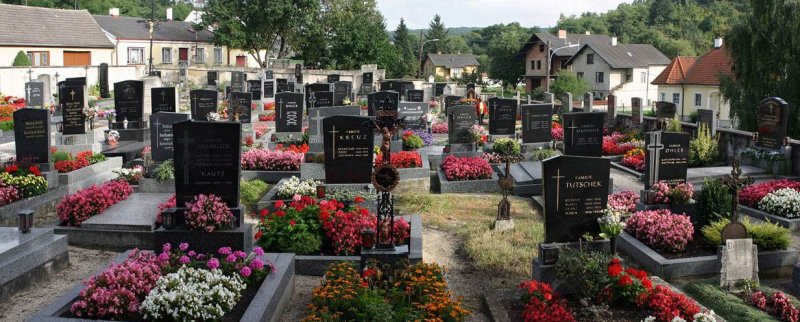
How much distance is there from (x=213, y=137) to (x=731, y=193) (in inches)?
324

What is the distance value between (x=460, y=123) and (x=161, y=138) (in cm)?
A: 771

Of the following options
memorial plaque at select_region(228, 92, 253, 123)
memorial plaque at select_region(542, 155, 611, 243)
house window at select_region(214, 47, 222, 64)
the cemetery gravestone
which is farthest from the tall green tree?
house window at select_region(214, 47, 222, 64)

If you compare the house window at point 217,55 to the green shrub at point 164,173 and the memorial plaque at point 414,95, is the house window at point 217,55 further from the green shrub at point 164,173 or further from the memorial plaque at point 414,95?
the green shrub at point 164,173

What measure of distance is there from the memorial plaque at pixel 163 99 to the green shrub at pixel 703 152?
16.0 meters

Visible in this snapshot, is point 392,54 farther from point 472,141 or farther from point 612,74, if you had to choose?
point 472,141

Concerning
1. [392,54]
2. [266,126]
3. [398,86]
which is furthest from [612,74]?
[266,126]

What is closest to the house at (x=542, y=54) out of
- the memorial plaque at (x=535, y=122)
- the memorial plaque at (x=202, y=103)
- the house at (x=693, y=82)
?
the house at (x=693, y=82)

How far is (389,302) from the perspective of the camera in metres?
8.45

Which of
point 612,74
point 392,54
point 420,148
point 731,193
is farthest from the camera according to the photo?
point 612,74

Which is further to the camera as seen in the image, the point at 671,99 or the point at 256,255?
the point at 671,99

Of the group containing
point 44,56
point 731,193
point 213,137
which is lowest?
point 731,193

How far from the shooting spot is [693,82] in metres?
52.2

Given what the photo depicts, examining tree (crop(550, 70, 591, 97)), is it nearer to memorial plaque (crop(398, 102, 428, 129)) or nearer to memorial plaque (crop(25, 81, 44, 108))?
memorial plaque (crop(398, 102, 428, 129))

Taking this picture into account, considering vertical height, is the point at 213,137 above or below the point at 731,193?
above
